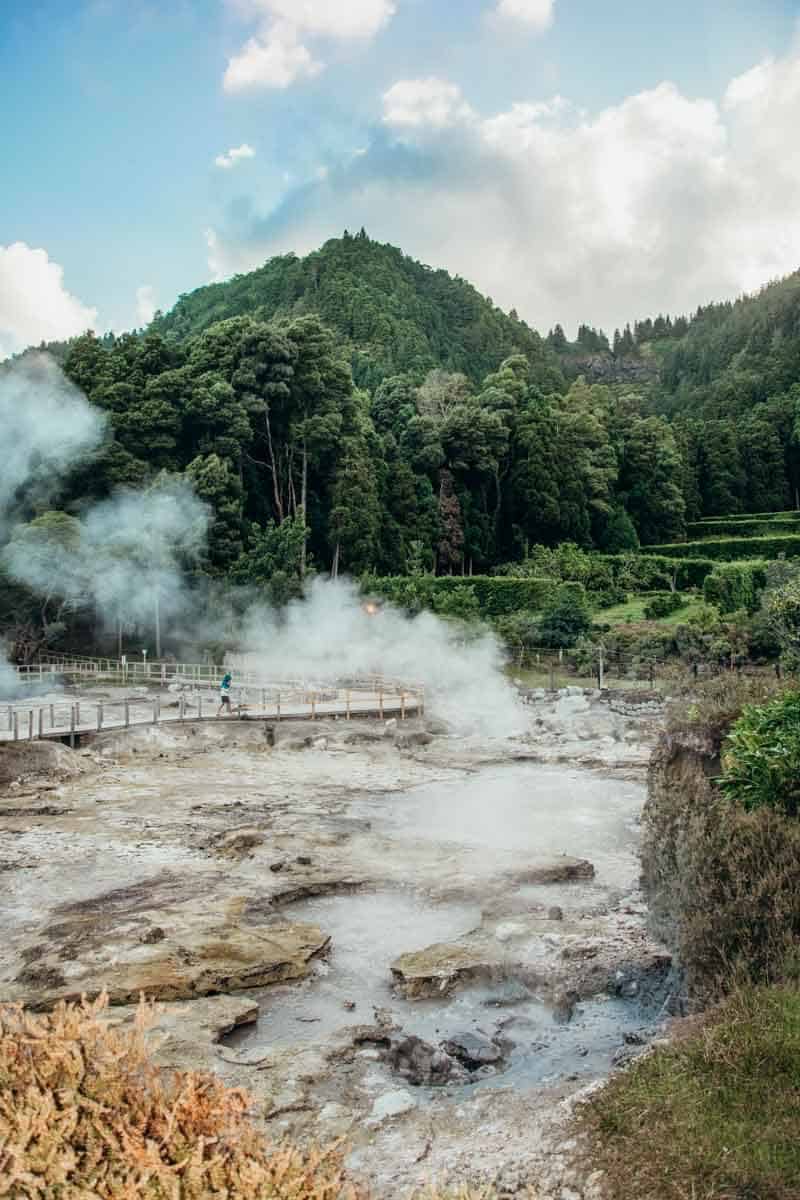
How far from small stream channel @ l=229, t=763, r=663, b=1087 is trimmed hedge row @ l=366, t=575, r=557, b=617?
18552mm

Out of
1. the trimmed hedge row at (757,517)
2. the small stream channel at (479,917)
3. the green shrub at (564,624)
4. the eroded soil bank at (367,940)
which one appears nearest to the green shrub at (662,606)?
the green shrub at (564,624)

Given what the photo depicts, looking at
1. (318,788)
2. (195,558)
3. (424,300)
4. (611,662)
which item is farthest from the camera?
(424,300)

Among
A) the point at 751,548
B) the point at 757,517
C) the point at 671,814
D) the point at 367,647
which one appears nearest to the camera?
the point at 671,814

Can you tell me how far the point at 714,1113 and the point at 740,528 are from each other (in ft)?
170

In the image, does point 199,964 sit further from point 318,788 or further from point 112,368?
point 112,368

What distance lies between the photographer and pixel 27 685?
29.5 m

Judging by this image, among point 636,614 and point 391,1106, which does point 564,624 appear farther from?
point 391,1106

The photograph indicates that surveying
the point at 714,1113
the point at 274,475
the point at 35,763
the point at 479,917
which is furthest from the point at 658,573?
the point at 714,1113

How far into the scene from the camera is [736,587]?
31.3 metres

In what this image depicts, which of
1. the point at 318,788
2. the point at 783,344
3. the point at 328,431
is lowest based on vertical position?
the point at 318,788

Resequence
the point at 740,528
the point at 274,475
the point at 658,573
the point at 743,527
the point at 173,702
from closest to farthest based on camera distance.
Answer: the point at 173,702
the point at 658,573
the point at 274,475
the point at 743,527
the point at 740,528

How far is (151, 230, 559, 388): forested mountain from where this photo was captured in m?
76.6

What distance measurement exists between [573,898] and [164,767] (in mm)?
11613

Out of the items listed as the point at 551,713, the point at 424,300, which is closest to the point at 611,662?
the point at 551,713
